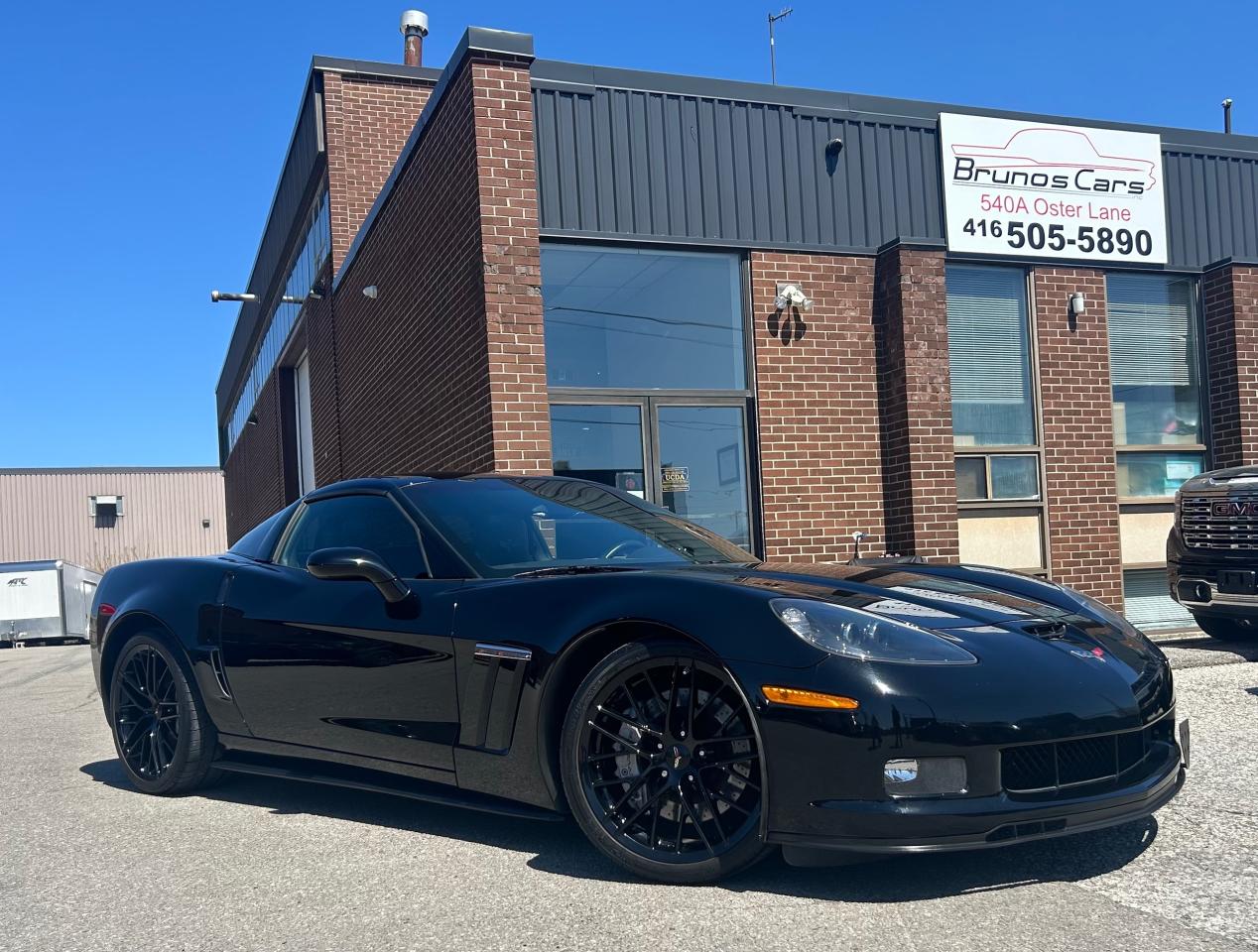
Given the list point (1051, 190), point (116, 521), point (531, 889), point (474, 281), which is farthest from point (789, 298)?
point (116, 521)

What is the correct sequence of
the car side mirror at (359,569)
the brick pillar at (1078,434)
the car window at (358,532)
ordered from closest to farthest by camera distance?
the car side mirror at (359,569) → the car window at (358,532) → the brick pillar at (1078,434)

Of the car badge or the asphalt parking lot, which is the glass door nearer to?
the asphalt parking lot

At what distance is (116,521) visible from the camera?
46594 millimetres

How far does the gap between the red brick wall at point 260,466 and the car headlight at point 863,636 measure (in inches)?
793

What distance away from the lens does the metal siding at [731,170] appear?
9.12 metres

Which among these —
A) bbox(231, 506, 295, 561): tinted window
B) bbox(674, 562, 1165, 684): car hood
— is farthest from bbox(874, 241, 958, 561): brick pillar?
bbox(231, 506, 295, 561): tinted window

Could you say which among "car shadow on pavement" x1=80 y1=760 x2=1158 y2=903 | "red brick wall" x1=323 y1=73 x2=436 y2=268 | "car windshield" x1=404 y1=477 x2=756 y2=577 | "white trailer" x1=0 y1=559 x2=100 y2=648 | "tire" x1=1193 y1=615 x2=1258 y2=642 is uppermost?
"red brick wall" x1=323 y1=73 x2=436 y2=268

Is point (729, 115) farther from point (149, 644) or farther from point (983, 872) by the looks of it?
point (983, 872)

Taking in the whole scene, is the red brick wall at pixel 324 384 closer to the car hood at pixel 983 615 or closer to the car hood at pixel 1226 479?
the car hood at pixel 1226 479

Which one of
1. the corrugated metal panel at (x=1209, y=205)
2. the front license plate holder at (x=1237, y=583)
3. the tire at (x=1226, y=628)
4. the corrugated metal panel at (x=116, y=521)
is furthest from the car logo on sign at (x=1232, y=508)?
the corrugated metal panel at (x=116, y=521)

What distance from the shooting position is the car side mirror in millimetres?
3904

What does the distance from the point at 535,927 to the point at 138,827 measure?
2.09m

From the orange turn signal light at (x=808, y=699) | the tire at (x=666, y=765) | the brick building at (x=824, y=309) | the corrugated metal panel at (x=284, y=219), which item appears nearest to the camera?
the orange turn signal light at (x=808, y=699)

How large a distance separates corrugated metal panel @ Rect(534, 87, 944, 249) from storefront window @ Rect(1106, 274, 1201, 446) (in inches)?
87.6
